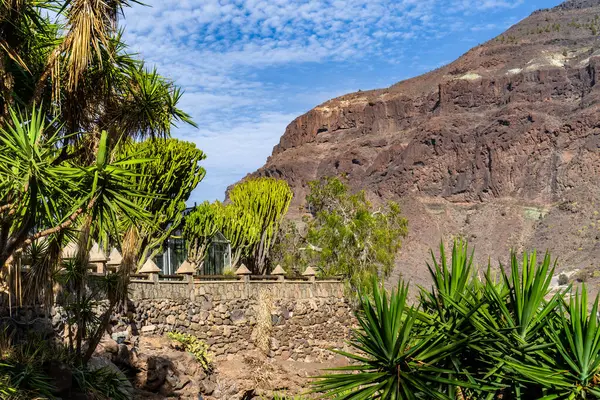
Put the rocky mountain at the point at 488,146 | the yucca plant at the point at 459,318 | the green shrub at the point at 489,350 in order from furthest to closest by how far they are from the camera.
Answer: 1. the rocky mountain at the point at 488,146
2. the yucca plant at the point at 459,318
3. the green shrub at the point at 489,350

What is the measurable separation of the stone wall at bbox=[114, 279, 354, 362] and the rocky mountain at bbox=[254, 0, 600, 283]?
175ft

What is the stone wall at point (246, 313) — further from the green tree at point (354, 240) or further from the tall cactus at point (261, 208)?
the tall cactus at point (261, 208)

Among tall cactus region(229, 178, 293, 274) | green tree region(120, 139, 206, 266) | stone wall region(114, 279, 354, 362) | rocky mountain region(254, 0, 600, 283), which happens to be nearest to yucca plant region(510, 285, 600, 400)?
stone wall region(114, 279, 354, 362)

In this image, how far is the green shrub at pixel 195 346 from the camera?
65.1 ft

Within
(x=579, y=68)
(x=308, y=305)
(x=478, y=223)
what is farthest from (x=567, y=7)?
(x=308, y=305)

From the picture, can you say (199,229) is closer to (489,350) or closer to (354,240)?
(354,240)

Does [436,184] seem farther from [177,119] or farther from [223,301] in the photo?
[177,119]

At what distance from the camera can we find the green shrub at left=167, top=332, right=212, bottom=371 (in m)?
19.8

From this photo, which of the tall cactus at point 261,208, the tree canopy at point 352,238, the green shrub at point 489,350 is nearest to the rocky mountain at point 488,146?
the tall cactus at point 261,208

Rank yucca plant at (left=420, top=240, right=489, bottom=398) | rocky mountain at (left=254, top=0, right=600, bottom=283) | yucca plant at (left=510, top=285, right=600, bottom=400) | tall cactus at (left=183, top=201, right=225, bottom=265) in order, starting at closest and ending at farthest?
yucca plant at (left=510, top=285, right=600, bottom=400)
yucca plant at (left=420, top=240, right=489, bottom=398)
tall cactus at (left=183, top=201, right=225, bottom=265)
rocky mountain at (left=254, top=0, right=600, bottom=283)

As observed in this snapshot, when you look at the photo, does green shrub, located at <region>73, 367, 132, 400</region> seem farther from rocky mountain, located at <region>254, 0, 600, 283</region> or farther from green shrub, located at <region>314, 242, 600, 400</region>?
rocky mountain, located at <region>254, 0, 600, 283</region>

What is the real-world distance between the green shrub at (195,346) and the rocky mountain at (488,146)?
6024 cm

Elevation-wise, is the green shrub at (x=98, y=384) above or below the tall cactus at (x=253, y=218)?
below

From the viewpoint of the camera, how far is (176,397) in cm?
1623
